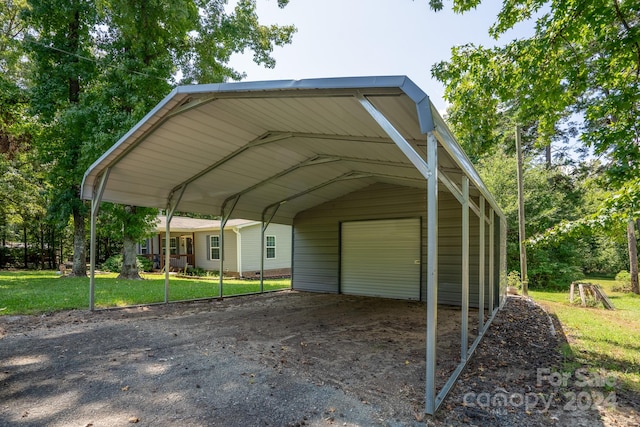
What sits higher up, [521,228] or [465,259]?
[521,228]

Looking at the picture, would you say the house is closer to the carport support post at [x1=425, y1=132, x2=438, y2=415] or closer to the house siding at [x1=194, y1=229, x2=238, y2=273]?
the house siding at [x1=194, y1=229, x2=238, y2=273]

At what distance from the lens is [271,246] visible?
15.7 meters

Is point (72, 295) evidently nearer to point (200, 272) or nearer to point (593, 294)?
point (200, 272)

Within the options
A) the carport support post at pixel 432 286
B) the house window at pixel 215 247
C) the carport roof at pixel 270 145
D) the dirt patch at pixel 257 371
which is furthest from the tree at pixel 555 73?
the house window at pixel 215 247

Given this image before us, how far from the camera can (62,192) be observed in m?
11.6

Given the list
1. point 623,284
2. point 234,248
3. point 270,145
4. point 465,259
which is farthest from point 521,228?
point 234,248

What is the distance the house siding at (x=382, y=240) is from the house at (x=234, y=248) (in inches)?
165

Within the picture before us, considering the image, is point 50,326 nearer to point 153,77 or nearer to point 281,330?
point 281,330

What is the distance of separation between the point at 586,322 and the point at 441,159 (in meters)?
5.30

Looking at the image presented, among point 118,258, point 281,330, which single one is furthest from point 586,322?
point 118,258

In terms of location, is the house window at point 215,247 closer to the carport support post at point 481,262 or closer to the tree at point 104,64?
the tree at point 104,64

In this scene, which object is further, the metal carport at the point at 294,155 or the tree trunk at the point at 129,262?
the tree trunk at the point at 129,262

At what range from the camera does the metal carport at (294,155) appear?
9.34 ft

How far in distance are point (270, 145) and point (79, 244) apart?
10279 mm
